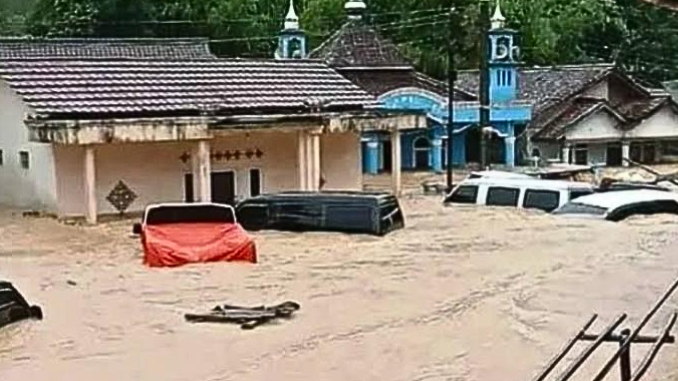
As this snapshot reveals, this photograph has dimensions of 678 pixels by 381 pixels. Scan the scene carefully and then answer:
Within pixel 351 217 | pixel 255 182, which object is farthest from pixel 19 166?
pixel 351 217

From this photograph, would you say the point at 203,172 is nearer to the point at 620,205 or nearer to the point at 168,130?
the point at 168,130

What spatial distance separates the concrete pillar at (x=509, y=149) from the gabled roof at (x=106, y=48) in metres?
10.8

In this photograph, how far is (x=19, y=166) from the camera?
33.6 metres

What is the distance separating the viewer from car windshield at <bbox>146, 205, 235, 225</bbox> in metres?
25.9

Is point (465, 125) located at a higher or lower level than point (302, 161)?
higher

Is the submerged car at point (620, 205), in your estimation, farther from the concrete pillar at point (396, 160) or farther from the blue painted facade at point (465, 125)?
the blue painted facade at point (465, 125)

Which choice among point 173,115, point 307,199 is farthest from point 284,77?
point 307,199

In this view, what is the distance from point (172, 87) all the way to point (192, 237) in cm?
1020

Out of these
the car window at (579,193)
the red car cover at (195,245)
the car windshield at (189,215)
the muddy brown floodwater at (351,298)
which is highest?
the car windshield at (189,215)

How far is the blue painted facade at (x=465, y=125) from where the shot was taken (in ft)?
151

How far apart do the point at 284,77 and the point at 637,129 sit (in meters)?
18.8

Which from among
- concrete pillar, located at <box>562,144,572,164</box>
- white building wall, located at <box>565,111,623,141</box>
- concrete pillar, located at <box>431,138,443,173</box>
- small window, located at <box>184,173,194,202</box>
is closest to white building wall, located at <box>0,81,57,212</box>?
small window, located at <box>184,173,194,202</box>

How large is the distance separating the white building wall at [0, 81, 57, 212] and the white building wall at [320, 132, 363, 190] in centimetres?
800

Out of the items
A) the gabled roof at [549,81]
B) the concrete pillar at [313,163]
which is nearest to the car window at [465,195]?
the concrete pillar at [313,163]
